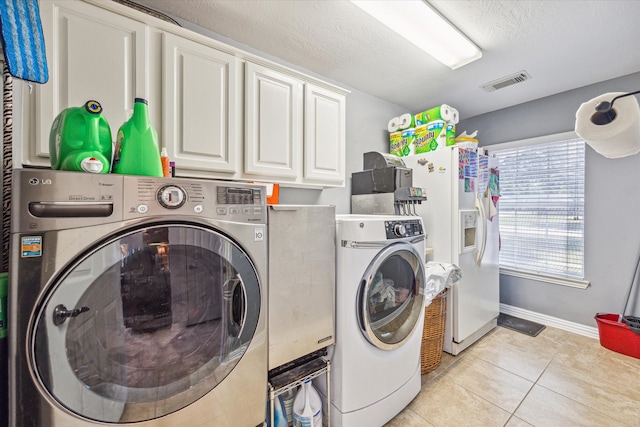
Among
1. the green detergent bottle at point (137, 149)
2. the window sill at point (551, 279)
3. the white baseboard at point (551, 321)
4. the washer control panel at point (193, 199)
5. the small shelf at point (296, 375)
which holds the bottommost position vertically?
the white baseboard at point (551, 321)

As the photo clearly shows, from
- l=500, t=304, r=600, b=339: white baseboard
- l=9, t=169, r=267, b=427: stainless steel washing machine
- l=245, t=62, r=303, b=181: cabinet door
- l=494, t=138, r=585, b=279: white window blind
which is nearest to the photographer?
l=9, t=169, r=267, b=427: stainless steel washing machine

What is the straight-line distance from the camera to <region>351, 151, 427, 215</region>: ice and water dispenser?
211 centimetres

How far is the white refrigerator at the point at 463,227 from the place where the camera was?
2254 mm

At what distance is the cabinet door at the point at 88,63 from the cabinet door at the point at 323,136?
955mm

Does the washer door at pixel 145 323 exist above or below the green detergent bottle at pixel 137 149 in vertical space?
below

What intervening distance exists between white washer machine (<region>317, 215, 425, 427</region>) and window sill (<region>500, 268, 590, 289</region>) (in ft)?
7.15

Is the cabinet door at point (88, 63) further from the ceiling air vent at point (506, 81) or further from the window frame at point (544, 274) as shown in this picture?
the window frame at point (544, 274)

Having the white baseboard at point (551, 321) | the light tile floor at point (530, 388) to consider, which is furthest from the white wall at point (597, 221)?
the light tile floor at point (530, 388)

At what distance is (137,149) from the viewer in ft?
3.01

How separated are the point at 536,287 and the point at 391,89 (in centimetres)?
269

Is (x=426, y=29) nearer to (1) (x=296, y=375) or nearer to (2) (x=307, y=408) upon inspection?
(1) (x=296, y=375)

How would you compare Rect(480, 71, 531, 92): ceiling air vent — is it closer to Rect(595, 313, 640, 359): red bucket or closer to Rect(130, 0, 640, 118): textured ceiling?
Rect(130, 0, 640, 118): textured ceiling

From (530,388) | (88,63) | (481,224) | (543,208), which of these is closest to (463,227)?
(481,224)

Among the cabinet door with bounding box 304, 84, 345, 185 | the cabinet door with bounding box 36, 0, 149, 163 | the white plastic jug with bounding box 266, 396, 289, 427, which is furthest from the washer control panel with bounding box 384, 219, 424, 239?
the cabinet door with bounding box 36, 0, 149, 163
